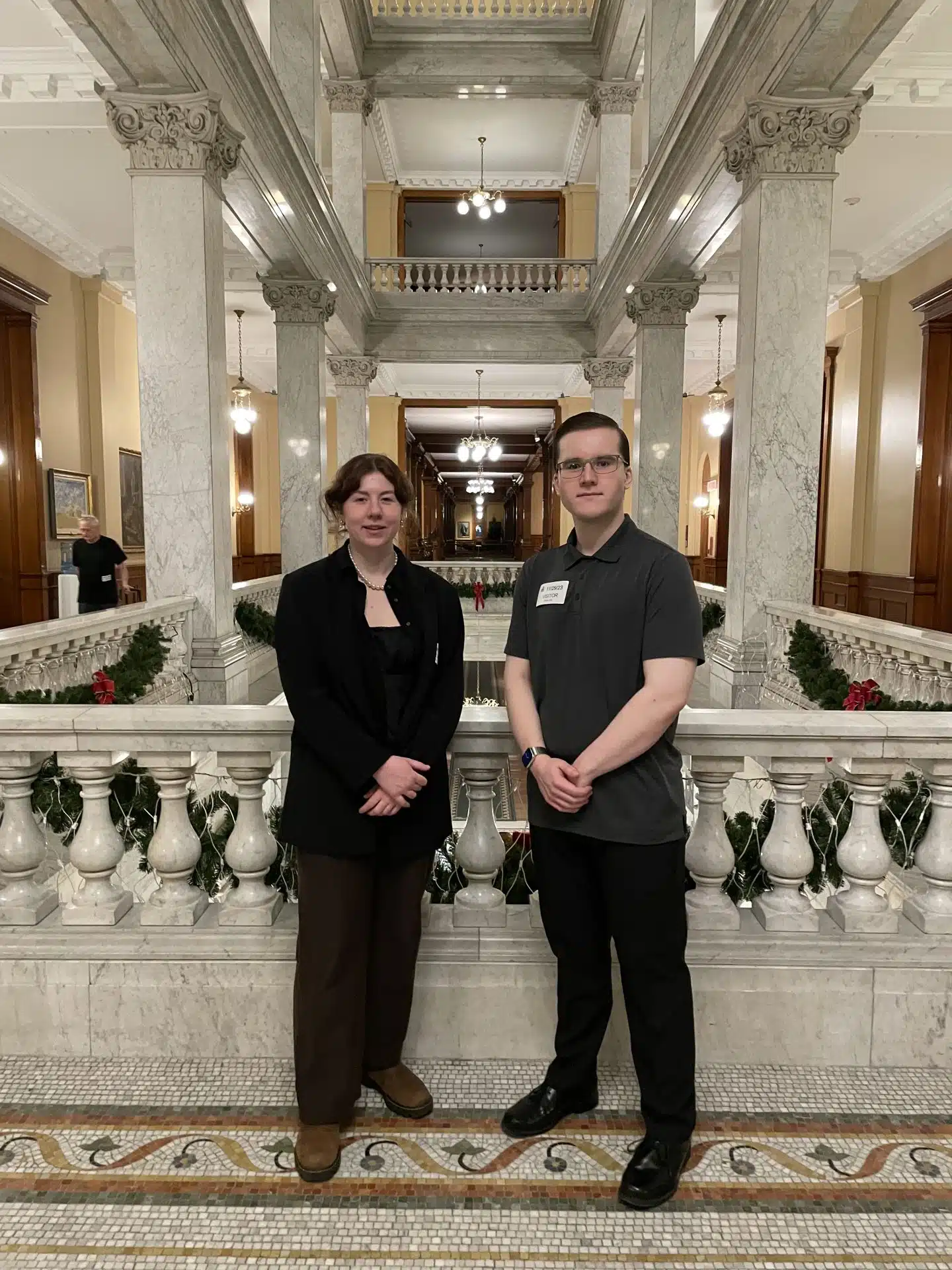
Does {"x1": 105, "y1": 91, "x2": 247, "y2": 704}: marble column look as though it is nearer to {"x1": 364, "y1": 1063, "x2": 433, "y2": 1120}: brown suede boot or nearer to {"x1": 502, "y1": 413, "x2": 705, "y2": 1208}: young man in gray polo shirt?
{"x1": 364, "y1": 1063, "x2": 433, "y2": 1120}: brown suede boot

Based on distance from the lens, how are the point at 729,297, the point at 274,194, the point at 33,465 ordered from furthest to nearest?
the point at 729,297 < the point at 33,465 < the point at 274,194

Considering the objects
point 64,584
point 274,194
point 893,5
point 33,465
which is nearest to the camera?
point 893,5

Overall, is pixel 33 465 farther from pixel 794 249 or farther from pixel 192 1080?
pixel 192 1080

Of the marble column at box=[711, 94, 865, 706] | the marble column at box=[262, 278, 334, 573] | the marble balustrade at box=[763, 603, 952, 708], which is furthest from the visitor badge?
the marble column at box=[262, 278, 334, 573]

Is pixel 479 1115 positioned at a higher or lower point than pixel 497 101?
lower

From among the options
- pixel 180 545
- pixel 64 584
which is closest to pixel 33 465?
pixel 64 584

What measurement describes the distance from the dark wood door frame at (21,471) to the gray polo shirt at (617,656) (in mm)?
12092

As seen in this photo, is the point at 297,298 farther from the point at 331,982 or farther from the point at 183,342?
the point at 331,982

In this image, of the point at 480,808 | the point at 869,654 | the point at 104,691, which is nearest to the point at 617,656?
the point at 480,808

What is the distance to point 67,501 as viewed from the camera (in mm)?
13508

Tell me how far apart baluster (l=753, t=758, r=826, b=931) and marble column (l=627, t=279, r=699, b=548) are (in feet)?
31.9

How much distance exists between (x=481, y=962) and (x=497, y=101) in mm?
15339

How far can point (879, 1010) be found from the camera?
2.61 m

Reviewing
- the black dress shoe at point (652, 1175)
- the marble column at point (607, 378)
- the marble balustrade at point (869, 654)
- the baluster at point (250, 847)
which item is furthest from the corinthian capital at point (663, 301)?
the black dress shoe at point (652, 1175)
